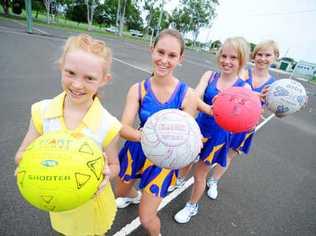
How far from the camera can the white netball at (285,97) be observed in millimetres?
2631

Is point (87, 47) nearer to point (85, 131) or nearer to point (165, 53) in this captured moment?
point (85, 131)

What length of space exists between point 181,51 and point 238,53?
695mm

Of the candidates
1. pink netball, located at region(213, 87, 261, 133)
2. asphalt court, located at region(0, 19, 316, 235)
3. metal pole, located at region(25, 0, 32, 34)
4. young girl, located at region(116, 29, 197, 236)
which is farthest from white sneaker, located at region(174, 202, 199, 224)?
metal pole, located at region(25, 0, 32, 34)

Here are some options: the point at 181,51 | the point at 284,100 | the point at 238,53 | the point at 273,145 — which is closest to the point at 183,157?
the point at 181,51

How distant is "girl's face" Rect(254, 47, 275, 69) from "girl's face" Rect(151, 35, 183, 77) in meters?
1.51

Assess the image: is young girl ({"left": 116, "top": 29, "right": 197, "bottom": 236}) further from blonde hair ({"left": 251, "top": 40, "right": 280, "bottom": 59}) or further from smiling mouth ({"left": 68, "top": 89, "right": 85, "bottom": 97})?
blonde hair ({"left": 251, "top": 40, "right": 280, "bottom": 59})

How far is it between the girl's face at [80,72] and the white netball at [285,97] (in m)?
2.03

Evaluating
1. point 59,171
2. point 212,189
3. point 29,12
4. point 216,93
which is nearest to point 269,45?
point 216,93

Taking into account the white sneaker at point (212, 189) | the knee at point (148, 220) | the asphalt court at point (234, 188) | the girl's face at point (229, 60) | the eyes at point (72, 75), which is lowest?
the asphalt court at point (234, 188)

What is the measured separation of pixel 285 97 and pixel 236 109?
2.77 ft

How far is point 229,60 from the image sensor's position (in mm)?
2373

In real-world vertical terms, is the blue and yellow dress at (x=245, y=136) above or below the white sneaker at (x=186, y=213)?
above

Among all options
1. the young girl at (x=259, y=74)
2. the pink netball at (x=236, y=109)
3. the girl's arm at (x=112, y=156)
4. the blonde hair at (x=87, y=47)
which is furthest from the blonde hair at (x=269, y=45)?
the girl's arm at (x=112, y=156)

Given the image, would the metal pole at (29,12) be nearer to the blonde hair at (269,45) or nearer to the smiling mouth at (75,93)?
the blonde hair at (269,45)
